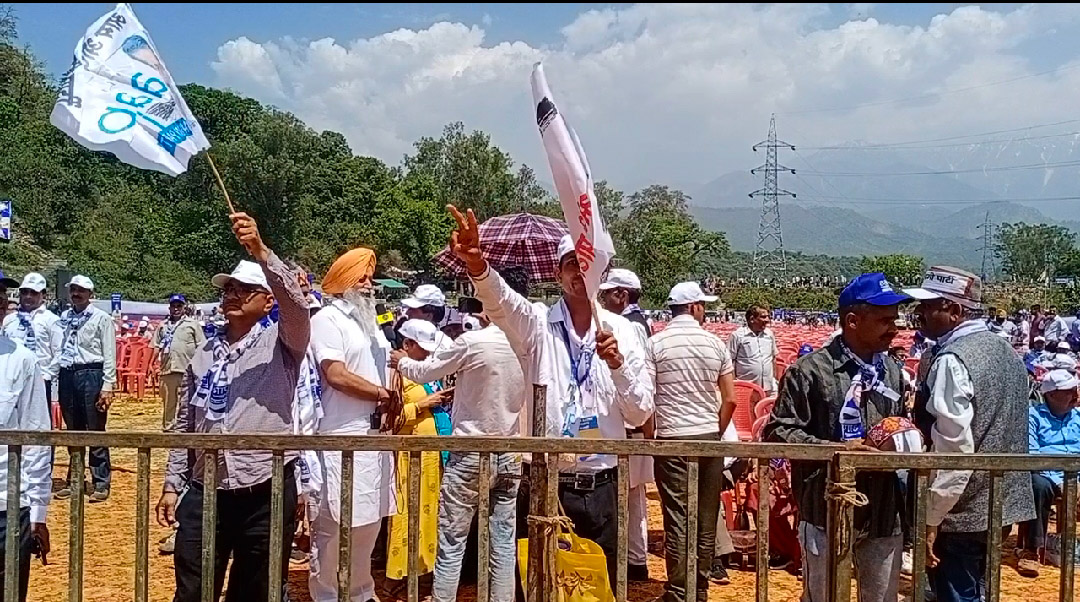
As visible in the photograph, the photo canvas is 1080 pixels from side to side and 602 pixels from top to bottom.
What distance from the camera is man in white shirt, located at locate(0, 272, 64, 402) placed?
822 cm

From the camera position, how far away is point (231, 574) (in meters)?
3.96

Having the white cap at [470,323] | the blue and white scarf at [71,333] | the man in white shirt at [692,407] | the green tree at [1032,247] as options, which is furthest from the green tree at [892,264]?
the man in white shirt at [692,407]

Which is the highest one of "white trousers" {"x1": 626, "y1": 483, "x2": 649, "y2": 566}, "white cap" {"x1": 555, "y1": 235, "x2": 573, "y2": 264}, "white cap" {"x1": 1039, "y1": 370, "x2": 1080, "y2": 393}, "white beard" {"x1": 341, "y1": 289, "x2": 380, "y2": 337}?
"white cap" {"x1": 555, "y1": 235, "x2": 573, "y2": 264}

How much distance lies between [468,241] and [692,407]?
231 centimetres

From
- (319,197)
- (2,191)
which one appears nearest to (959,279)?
(2,191)

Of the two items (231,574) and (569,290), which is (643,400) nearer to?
(569,290)

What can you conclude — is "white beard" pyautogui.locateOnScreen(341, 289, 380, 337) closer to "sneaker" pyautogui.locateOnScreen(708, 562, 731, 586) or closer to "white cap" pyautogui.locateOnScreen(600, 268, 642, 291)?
"white cap" pyautogui.locateOnScreen(600, 268, 642, 291)

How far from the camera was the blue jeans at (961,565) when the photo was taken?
13.7 feet

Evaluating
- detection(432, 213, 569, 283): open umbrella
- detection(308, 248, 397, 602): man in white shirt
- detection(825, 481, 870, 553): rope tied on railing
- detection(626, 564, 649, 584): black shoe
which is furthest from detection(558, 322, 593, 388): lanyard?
detection(432, 213, 569, 283): open umbrella

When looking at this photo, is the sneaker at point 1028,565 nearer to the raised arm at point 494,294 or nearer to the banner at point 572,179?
the raised arm at point 494,294

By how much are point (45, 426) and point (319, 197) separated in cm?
6713

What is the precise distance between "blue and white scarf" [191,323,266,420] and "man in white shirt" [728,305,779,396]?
6.97 m

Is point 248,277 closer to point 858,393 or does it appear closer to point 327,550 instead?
point 327,550

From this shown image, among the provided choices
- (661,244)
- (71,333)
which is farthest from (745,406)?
(661,244)
